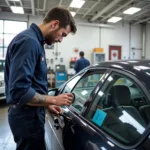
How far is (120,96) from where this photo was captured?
1.42 m

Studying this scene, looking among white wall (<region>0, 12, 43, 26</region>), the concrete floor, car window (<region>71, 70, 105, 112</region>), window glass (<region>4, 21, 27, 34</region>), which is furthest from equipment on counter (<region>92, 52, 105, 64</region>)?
car window (<region>71, 70, 105, 112</region>)

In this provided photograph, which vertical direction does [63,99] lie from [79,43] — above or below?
below

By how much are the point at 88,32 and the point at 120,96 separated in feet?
32.1

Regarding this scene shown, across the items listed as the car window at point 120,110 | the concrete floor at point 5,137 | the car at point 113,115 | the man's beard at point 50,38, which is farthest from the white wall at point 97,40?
the car window at point 120,110

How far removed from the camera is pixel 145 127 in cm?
95

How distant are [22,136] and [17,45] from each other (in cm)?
59

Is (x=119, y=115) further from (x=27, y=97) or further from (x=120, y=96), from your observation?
(x=27, y=97)

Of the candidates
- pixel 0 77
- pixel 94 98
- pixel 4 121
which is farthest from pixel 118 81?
pixel 0 77

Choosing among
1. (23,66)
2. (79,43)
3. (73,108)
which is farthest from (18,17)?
(23,66)

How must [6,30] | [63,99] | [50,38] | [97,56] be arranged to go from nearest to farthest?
[63,99] < [50,38] < [6,30] < [97,56]

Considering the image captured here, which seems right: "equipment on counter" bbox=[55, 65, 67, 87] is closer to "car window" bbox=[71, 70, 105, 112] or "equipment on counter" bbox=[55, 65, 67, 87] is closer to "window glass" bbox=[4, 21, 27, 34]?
"window glass" bbox=[4, 21, 27, 34]

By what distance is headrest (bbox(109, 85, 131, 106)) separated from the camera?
138 centimetres

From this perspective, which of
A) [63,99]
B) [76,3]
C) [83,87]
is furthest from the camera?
[76,3]

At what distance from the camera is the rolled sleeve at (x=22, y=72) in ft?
3.66
